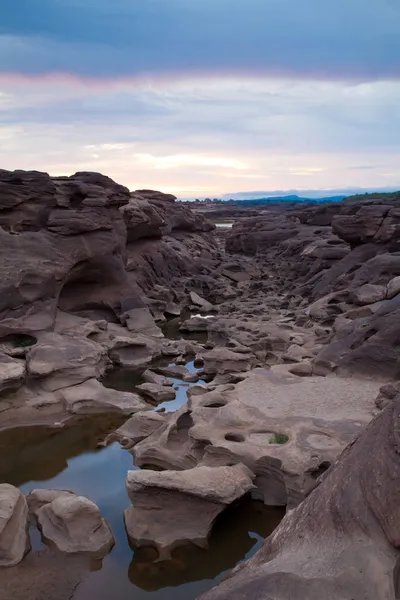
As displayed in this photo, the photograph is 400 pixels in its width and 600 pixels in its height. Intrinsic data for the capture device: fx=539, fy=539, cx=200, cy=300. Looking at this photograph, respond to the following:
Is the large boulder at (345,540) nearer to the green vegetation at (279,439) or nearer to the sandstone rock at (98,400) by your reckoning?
the green vegetation at (279,439)

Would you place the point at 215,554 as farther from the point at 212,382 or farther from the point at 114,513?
the point at 212,382

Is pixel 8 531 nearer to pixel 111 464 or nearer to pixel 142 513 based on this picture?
pixel 142 513

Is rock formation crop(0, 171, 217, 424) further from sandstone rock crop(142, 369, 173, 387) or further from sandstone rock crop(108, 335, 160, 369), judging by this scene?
sandstone rock crop(142, 369, 173, 387)

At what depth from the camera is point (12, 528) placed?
8.16 meters

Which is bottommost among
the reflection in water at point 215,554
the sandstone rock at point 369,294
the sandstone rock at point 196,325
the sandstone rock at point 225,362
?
the reflection in water at point 215,554

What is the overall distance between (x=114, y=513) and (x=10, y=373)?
19.8ft

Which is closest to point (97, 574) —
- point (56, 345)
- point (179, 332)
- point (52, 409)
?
point (52, 409)

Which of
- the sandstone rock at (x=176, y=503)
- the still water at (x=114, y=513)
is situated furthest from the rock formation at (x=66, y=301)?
the sandstone rock at (x=176, y=503)

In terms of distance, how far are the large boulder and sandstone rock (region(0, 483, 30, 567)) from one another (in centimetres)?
382

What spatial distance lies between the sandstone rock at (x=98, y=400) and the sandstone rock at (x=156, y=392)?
592 mm

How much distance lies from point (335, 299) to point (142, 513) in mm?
16558

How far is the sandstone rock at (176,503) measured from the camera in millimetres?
8445

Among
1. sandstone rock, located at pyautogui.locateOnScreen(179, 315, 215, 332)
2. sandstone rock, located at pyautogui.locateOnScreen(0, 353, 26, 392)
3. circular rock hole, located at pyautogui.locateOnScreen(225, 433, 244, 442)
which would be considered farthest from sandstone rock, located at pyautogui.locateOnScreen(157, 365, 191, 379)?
circular rock hole, located at pyautogui.locateOnScreen(225, 433, 244, 442)

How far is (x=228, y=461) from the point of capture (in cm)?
979
